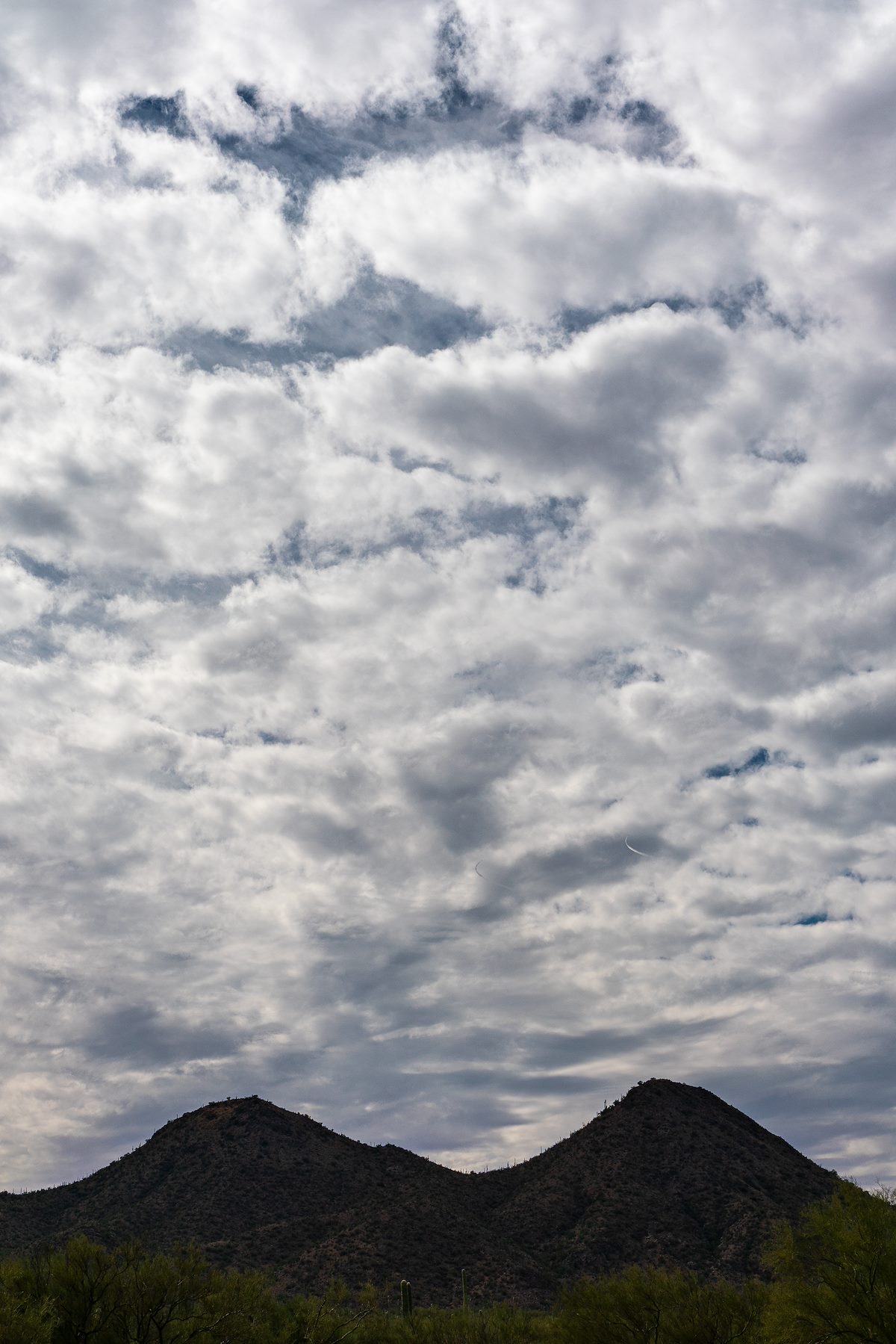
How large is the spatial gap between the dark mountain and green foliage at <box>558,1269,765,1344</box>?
118 ft

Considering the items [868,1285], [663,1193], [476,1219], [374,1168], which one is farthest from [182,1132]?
[868,1285]

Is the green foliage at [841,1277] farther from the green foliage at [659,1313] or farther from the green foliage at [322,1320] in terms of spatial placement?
the green foliage at [322,1320]

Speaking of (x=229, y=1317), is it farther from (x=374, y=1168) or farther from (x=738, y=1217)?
(x=374, y=1168)

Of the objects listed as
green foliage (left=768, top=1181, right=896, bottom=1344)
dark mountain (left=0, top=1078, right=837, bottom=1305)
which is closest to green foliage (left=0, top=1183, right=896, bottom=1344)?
green foliage (left=768, top=1181, right=896, bottom=1344)

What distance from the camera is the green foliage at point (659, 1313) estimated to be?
44.3 metres

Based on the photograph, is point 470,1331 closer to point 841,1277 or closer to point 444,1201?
point 841,1277

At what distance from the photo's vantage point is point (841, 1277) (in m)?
36.6

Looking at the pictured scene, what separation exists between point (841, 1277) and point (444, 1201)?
3126 inches

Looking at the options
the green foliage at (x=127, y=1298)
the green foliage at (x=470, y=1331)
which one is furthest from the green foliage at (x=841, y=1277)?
the green foliage at (x=127, y=1298)

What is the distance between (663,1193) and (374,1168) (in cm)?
3719

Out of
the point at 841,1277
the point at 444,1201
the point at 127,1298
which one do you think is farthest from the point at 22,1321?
the point at 444,1201

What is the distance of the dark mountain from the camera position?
8975cm

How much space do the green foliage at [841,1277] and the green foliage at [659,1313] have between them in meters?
5.09

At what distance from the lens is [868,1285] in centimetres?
3591
